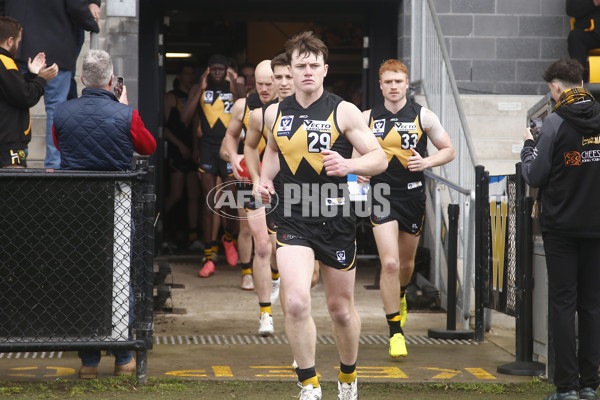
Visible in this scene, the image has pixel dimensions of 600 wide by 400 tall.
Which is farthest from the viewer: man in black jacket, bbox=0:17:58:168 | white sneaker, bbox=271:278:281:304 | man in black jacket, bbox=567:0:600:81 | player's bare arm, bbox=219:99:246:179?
man in black jacket, bbox=567:0:600:81

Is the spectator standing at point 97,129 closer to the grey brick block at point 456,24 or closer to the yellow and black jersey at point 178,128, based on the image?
the grey brick block at point 456,24

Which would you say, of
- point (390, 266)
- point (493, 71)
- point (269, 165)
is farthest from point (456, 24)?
point (269, 165)

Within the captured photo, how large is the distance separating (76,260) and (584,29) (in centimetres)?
778

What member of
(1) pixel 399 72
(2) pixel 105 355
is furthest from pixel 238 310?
(1) pixel 399 72

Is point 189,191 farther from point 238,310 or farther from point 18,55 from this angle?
point 18,55

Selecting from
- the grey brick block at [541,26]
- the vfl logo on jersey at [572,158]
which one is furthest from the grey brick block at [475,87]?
the vfl logo on jersey at [572,158]

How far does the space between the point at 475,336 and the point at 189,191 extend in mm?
6431

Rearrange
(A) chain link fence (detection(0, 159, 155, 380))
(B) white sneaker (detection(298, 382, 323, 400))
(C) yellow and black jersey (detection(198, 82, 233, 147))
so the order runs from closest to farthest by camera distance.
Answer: (B) white sneaker (detection(298, 382, 323, 400))
(A) chain link fence (detection(0, 159, 155, 380))
(C) yellow and black jersey (detection(198, 82, 233, 147))

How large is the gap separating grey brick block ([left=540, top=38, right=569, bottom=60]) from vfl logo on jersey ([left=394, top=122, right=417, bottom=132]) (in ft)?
15.5

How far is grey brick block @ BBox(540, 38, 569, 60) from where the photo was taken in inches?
465

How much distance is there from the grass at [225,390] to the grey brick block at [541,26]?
668 centimetres

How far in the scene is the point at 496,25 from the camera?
38.7 feet

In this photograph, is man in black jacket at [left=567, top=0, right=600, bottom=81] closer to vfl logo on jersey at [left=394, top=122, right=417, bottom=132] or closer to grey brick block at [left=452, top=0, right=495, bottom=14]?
grey brick block at [left=452, top=0, right=495, bottom=14]

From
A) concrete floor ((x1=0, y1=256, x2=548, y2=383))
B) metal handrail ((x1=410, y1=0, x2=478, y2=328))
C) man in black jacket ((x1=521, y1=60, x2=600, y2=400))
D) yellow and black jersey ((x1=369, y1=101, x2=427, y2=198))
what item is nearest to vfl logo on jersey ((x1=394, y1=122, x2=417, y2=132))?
yellow and black jersey ((x1=369, y1=101, x2=427, y2=198))
